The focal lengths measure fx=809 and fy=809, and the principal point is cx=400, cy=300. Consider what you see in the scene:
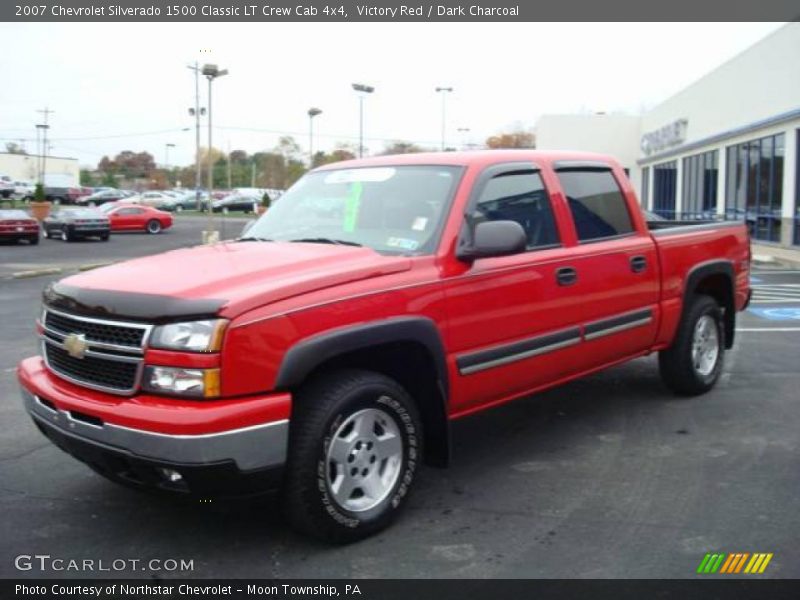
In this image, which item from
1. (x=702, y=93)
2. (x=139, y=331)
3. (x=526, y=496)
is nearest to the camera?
(x=139, y=331)

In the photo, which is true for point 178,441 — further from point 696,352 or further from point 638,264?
point 696,352

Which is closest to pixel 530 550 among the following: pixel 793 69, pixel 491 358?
pixel 491 358

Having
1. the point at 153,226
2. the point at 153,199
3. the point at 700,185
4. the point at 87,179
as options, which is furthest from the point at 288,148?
the point at 700,185

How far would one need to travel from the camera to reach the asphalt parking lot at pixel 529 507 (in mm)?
3693

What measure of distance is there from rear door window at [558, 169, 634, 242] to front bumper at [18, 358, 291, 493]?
270 cm

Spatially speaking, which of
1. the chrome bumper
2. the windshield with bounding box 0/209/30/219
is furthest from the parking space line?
the windshield with bounding box 0/209/30/219

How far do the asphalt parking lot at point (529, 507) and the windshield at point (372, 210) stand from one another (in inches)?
57.4

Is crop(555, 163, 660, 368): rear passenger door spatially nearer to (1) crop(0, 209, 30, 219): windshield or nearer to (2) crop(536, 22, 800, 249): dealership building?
(2) crop(536, 22, 800, 249): dealership building

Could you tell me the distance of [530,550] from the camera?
378cm

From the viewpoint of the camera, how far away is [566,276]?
500cm

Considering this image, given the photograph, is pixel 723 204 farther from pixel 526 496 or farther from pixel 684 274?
pixel 526 496

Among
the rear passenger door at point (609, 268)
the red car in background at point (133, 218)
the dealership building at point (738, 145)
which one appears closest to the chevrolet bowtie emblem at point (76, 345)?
the rear passenger door at point (609, 268)

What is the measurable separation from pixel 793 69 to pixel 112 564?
77.4ft

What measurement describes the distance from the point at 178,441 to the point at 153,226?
3664 cm
